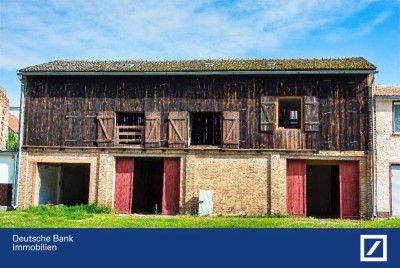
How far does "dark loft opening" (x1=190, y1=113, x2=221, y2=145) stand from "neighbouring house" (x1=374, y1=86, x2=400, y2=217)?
7240mm

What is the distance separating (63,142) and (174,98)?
5.46 m

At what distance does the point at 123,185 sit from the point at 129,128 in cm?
259

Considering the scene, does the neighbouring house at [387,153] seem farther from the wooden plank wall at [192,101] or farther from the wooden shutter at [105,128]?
the wooden shutter at [105,128]

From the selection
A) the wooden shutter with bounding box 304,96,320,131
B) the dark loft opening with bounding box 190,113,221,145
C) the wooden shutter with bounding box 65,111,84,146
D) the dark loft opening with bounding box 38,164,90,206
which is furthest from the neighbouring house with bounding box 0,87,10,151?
the wooden shutter with bounding box 304,96,320,131

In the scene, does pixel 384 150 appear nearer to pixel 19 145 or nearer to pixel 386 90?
pixel 386 90

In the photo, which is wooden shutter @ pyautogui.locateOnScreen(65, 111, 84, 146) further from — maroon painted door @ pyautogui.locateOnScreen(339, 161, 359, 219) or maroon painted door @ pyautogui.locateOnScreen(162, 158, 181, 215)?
maroon painted door @ pyautogui.locateOnScreen(339, 161, 359, 219)

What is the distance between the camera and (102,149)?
23062mm

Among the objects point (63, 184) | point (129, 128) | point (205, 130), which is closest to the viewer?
point (129, 128)

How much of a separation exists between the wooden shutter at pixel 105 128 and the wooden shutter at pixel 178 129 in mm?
2637

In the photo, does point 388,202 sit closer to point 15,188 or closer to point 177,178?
point 177,178

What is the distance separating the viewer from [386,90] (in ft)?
75.8

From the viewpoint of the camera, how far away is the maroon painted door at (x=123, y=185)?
2284 cm

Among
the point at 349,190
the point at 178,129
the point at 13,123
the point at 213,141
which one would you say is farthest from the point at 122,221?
the point at 13,123

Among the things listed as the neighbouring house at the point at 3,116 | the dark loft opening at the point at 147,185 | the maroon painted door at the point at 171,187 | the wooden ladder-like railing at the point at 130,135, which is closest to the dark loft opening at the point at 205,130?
the maroon painted door at the point at 171,187
